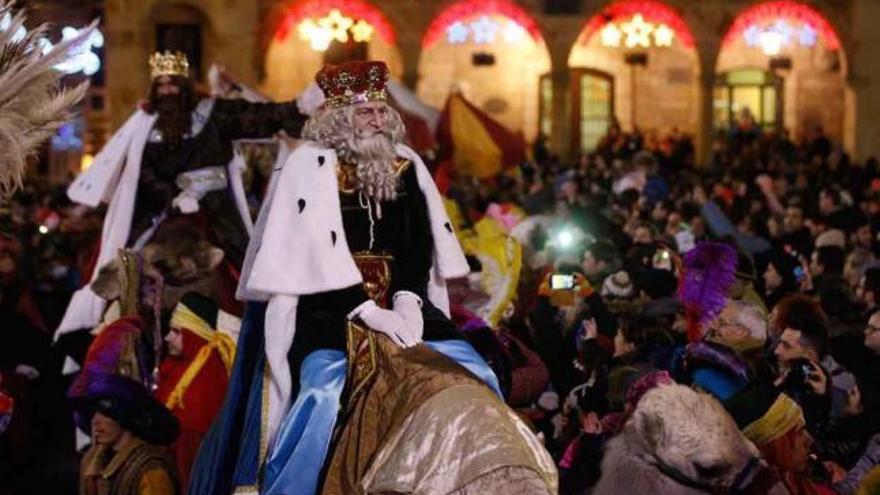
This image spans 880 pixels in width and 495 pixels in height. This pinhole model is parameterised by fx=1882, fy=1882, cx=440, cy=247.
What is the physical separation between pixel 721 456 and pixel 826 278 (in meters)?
7.11

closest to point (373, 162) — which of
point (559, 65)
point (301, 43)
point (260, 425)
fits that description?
point (260, 425)

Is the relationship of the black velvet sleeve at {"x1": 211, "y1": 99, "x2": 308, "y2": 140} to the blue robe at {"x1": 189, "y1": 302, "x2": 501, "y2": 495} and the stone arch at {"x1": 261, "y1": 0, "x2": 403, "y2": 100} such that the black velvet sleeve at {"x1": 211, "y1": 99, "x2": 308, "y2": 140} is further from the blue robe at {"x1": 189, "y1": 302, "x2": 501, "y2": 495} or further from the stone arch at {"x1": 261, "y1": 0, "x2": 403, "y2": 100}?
the stone arch at {"x1": 261, "y1": 0, "x2": 403, "y2": 100}

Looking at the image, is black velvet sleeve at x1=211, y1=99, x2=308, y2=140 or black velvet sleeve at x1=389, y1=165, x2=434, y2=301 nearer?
black velvet sleeve at x1=389, y1=165, x2=434, y2=301

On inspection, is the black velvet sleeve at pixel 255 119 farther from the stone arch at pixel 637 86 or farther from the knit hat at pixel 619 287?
the stone arch at pixel 637 86

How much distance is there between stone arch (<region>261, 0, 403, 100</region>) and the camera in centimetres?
3703

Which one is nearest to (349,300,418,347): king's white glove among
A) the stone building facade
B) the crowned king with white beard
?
the crowned king with white beard

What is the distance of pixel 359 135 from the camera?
749cm

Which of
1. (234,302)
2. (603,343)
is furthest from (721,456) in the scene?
(234,302)

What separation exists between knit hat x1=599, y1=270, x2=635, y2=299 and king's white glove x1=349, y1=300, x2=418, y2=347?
414cm

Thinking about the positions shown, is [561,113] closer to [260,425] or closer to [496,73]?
[496,73]

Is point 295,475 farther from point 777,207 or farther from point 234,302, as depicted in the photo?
point 777,207

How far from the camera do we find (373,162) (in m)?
7.50

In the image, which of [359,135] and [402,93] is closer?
[359,135]

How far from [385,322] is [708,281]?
2584 millimetres
